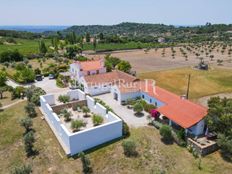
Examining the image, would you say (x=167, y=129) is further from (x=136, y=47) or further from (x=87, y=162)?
(x=136, y=47)

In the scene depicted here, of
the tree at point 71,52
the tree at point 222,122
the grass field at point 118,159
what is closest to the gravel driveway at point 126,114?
the grass field at point 118,159

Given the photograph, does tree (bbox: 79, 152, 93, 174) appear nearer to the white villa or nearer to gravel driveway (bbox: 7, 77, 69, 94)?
the white villa

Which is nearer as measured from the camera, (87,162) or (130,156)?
(87,162)

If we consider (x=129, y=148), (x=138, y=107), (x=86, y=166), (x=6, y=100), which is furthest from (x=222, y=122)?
(x=6, y=100)

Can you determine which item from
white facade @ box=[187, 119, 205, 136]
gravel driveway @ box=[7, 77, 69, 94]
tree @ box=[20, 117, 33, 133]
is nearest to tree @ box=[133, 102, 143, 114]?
white facade @ box=[187, 119, 205, 136]

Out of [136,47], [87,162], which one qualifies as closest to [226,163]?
[87,162]

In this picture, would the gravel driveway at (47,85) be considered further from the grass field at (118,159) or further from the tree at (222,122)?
the tree at (222,122)
